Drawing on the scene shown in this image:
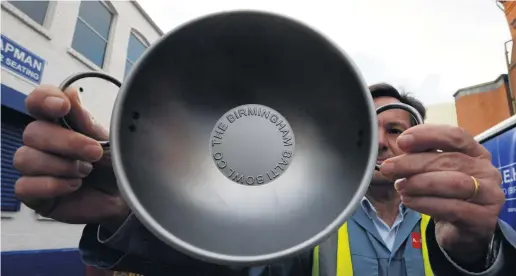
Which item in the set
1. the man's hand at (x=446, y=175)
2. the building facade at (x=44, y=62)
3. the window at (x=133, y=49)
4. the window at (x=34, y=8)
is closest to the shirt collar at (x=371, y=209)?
the man's hand at (x=446, y=175)

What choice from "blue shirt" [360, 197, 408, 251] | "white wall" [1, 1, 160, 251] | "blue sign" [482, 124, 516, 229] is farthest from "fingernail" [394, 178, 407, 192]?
"white wall" [1, 1, 160, 251]

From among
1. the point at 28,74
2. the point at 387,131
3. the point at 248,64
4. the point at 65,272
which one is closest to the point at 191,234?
the point at 248,64

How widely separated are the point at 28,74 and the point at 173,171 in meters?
3.34

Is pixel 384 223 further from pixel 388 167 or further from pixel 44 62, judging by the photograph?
pixel 44 62

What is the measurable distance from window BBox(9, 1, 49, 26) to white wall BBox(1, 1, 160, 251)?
54 millimetres

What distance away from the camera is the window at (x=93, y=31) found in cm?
414

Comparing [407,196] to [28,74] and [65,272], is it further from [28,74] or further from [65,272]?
[65,272]

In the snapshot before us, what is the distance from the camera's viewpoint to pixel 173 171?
0.69 m

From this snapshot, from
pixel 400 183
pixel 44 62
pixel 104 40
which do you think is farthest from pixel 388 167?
pixel 104 40

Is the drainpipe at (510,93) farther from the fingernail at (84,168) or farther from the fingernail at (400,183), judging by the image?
the fingernail at (84,168)

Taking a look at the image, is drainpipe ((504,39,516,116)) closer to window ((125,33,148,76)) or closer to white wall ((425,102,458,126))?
white wall ((425,102,458,126))

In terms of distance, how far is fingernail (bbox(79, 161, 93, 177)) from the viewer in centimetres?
63

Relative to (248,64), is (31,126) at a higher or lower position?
lower

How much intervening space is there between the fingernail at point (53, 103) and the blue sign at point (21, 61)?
3129 mm
